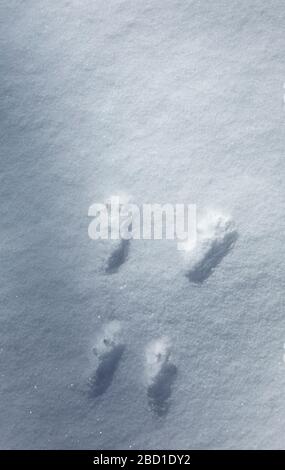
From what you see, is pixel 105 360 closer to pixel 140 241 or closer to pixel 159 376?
pixel 159 376

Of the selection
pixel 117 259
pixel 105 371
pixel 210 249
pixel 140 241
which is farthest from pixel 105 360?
pixel 210 249

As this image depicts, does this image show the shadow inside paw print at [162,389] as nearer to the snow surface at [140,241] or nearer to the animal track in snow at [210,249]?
the snow surface at [140,241]

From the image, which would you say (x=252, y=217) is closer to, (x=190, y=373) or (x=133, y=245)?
(x=133, y=245)

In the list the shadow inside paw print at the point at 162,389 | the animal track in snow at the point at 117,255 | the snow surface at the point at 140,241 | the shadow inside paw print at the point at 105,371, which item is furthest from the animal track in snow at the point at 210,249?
the shadow inside paw print at the point at 105,371

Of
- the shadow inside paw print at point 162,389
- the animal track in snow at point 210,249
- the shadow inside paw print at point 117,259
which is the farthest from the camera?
the shadow inside paw print at point 117,259

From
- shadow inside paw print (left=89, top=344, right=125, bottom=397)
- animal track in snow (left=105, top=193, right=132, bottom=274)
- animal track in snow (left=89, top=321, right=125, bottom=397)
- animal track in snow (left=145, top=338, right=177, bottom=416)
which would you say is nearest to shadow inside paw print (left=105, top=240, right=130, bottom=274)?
animal track in snow (left=105, top=193, right=132, bottom=274)

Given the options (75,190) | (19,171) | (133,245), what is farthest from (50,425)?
(19,171)
